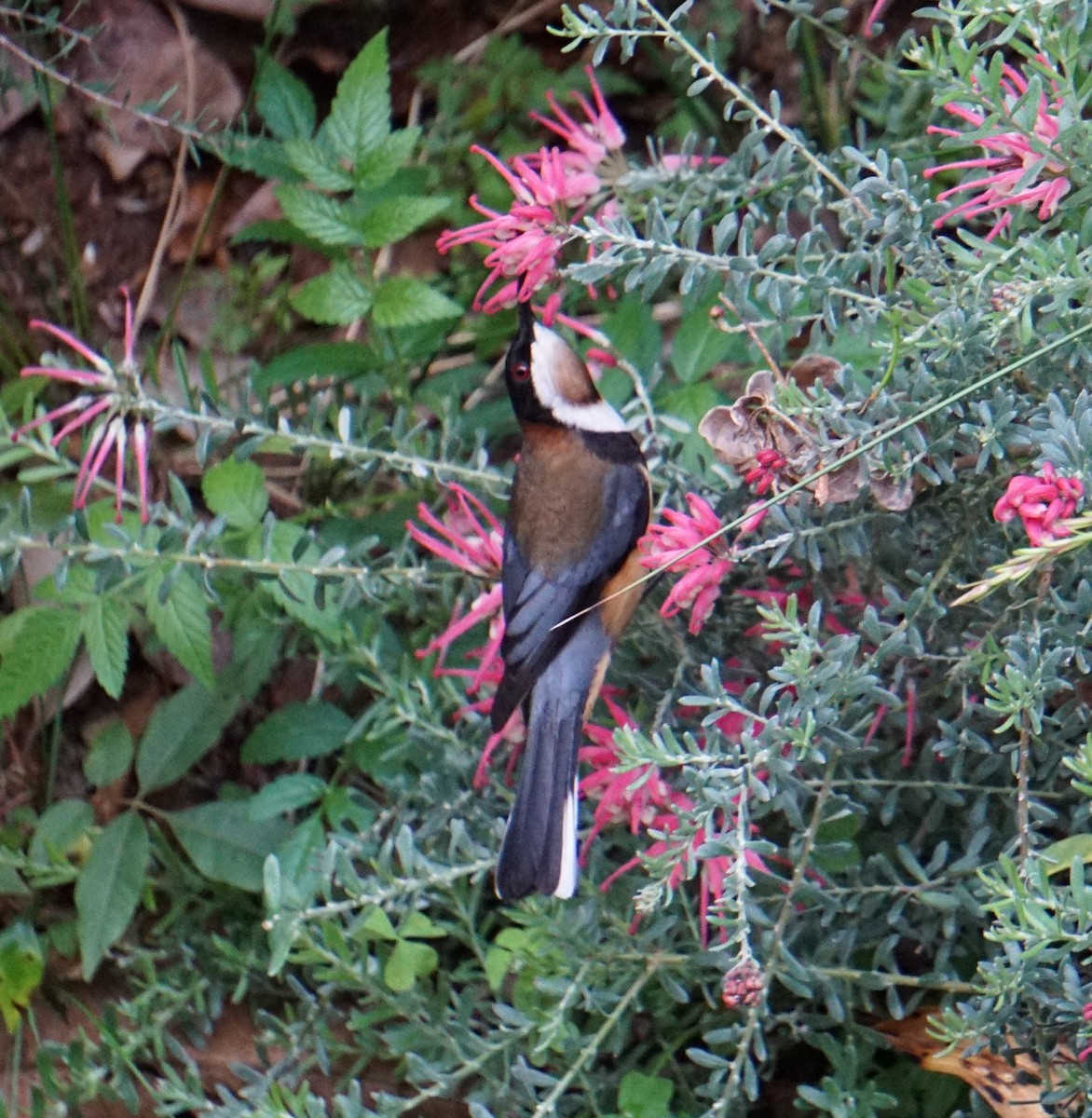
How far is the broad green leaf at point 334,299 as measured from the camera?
2.08 m

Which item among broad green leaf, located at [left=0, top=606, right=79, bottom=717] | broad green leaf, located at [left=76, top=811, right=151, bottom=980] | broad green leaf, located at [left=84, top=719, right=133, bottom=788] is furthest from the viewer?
broad green leaf, located at [left=84, top=719, right=133, bottom=788]

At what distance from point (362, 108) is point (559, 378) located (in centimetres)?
50

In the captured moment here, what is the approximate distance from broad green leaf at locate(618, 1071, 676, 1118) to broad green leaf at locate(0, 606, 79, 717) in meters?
0.91

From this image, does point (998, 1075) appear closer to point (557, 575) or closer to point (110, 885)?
point (557, 575)

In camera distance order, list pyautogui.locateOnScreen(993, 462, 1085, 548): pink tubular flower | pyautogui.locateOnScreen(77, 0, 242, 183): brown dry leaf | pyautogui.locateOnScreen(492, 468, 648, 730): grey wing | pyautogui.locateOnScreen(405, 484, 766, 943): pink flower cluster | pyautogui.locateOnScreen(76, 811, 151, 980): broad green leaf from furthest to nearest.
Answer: pyautogui.locateOnScreen(77, 0, 242, 183): brown dry leaf, pyautogui.locateOnScreen(76, 811, 151, 980): broad green leaf, pyautogui.locateOnScreen(492, 468, 648, 730): grey wing, pyautogui.locateOnScreen(405, 484, 766, 943): pink flower cluster, pyautogui.locateOnScreen(993, 462, 1085, 548): pink tubular flower

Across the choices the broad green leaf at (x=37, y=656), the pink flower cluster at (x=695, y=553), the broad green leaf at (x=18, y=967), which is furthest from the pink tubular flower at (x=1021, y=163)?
the broad green leaf at (x=18, y=967)

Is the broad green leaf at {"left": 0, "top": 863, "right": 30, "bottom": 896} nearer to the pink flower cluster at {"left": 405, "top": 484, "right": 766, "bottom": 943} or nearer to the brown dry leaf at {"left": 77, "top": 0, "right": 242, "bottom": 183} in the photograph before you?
the pink flower cluster at {"left": 405, "top": 484, "right": 766, "bottom": 943}

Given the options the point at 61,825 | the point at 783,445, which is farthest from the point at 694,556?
the point at 61,825

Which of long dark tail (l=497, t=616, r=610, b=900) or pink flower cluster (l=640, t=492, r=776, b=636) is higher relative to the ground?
pink flower cluster (l=640, t=492, r=776, b=636)

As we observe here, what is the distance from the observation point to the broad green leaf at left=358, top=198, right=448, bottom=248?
207 centimetres

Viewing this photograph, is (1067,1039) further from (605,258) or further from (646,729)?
(605,258)

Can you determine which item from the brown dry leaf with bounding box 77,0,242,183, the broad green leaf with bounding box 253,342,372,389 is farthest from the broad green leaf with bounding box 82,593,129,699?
the brown dry leaf with bounding box 77,0,242,183

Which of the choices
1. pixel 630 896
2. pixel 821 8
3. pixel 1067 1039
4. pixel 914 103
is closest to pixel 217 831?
pixel 630 896

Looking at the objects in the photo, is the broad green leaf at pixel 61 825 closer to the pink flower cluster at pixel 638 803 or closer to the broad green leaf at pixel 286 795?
the broad green leaf at pixel 286 795
